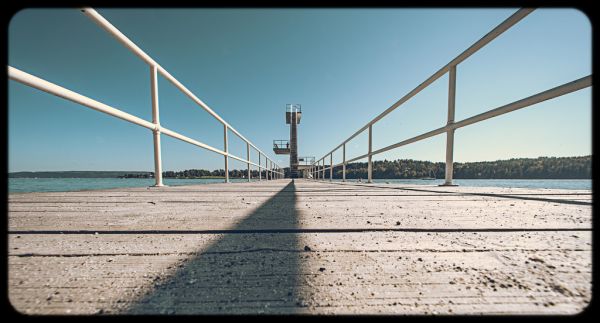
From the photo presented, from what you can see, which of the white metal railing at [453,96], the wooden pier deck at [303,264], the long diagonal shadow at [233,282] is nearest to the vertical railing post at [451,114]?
the white metal railing at [453,96]

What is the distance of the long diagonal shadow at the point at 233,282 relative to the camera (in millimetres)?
353

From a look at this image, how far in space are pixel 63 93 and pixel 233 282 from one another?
1199 mm

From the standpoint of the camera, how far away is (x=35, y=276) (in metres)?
0.43

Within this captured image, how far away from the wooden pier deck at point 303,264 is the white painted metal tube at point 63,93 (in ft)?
1.60

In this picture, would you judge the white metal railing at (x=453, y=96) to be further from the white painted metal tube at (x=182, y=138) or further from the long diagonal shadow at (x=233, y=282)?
the white painted metal tube at (x=182, y=138)

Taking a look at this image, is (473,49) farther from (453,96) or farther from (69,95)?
(69,95)

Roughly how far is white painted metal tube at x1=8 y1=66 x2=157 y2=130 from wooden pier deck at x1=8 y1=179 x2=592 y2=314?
489mm

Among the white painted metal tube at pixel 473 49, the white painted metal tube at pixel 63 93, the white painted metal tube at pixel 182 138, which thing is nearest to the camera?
the white painted metal tube at pixel 63 93

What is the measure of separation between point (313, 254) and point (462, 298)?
0.27 meters

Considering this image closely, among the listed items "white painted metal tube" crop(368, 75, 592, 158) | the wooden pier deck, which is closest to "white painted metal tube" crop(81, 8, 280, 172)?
the wooden pier deck

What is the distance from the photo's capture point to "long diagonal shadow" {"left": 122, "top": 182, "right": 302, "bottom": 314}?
353 millimetres

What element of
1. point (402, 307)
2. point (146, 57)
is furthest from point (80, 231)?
point (146, 57)

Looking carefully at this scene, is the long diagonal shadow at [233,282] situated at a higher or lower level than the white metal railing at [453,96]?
lower
